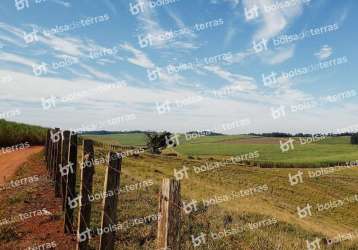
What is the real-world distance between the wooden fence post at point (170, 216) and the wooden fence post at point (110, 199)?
1.65m

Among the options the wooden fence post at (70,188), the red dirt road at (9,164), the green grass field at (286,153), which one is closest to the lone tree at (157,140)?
the green grass field at (286,153)

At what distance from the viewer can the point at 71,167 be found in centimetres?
990

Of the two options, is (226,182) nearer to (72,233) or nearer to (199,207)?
(199,207)

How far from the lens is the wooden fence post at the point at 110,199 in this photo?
20.8 feet

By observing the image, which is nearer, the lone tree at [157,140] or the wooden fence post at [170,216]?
the wooden fence post at [170,216]

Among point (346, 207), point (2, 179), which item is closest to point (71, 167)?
point (2, 179)

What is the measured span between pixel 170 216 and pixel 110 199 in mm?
1927

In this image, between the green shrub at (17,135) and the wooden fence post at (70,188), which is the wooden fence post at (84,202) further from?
the green shrub at (17,135)

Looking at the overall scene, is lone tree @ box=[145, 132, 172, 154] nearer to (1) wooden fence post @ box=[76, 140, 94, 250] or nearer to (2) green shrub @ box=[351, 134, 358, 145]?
(2) green shrub @ box=[351, 134, 358, 145]

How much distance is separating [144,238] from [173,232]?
18.1ft

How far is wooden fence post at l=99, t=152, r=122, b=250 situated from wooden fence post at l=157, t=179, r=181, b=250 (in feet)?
5.43

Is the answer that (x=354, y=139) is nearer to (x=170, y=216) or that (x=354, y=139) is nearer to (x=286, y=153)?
(x=286, y=153)

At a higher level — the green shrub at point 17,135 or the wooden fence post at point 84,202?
the green shrub at point 17,135

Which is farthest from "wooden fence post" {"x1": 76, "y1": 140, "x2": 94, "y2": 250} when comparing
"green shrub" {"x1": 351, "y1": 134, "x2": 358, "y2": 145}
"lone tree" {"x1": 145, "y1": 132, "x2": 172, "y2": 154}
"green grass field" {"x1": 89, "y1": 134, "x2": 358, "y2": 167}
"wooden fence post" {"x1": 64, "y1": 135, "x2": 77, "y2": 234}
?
"green shrub" {"x1": 351, "y1": 134, "x2": 358, "y2": 145}
